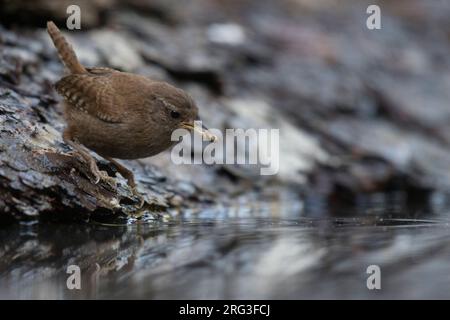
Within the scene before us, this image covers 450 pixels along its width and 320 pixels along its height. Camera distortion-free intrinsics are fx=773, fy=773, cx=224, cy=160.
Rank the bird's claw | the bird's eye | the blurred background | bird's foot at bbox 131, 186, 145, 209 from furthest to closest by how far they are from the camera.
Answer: the bird's eye < bird's foot at bbox 131, 186, 145, 209 < the bird's claw < the blurred background

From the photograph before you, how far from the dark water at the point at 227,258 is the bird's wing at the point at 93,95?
76 cm

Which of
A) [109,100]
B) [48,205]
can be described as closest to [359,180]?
[109,100]

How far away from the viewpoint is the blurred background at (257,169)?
333cm

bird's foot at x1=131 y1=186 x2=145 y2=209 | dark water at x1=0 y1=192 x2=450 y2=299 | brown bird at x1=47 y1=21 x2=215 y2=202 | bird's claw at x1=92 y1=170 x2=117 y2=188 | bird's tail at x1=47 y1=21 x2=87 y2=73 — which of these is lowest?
dark water at x1=0 y1=192 x2=450 y2=299

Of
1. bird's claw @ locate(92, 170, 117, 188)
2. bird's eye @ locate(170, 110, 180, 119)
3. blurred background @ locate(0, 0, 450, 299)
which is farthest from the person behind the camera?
bird's eye @ locate(170, 110, 180, 119)

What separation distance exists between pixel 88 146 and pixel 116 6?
3.47m

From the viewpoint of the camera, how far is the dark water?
9.95 feet

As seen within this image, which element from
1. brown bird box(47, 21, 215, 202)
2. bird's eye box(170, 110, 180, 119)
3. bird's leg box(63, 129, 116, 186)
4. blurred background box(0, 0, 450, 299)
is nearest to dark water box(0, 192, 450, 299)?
blurred background box(0, 0, 450, 299)

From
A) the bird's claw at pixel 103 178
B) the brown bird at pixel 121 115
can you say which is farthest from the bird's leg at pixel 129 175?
the bird's claw at pixel 103 178

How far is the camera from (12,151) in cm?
447

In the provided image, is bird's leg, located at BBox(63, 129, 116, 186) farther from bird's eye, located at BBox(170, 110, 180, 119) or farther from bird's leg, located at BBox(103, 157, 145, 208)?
bird's eye, located at BBox(170, 110, 180, 119)

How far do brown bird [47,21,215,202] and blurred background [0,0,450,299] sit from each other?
9.4 inches

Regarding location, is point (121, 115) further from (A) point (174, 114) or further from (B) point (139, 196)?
(B) point (139, 196)

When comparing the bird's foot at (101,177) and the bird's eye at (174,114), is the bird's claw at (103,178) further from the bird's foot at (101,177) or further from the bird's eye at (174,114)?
the bird's eye at (174,114)
